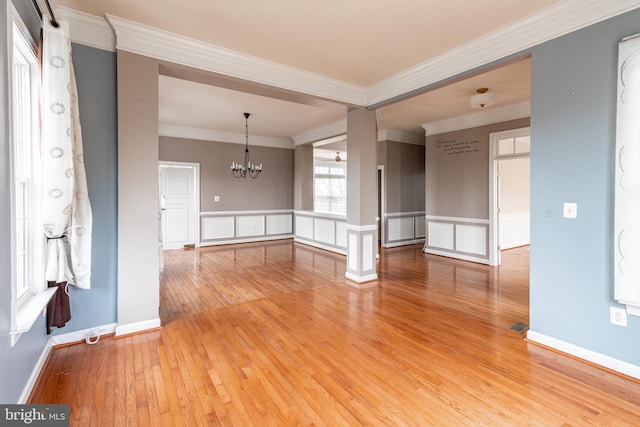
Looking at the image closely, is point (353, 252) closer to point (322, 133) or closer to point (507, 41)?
point (507, 41)

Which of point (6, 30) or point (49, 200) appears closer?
point (6, 30)

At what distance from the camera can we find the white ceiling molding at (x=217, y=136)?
7066 mm

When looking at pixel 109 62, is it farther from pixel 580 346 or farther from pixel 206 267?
pixel 580 346

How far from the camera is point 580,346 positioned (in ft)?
8.01

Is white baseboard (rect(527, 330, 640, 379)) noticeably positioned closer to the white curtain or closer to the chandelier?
the white curtain

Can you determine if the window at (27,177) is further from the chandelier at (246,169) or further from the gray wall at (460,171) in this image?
the gray wall at (460,171)

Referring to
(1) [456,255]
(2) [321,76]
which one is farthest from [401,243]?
(2) [321,76]

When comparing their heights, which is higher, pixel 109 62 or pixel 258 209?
pixel 109 62

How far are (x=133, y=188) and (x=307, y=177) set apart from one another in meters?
5.86

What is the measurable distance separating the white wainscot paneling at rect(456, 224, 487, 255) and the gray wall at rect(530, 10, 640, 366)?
131 inches

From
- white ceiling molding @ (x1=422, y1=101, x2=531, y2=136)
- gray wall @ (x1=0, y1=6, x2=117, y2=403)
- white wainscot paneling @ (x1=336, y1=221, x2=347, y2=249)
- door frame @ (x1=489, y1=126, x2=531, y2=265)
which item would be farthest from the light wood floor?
white ceiling molding @ (x1=422, y1=101, x2=531, y2=136)

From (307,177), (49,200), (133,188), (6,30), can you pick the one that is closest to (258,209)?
(307,177)

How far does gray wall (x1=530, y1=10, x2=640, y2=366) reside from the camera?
227cm

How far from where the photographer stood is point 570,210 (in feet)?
8.16
